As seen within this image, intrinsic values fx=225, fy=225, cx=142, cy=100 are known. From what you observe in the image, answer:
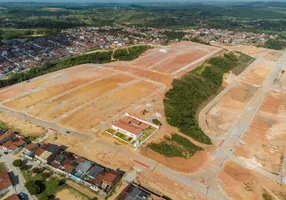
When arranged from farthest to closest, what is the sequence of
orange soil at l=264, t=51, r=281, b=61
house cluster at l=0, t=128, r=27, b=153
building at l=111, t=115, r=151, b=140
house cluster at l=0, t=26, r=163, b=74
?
orange soil at l=264, t=51, r=281, b=61 → house cluster at l=0, t=26, r=163, b=74 → building at l=111, t=115, r=151, b=140 → house cluster at l=0, t=128, r=27, b=153

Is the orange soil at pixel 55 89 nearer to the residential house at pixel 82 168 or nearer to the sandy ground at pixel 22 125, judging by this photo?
the sandy ground at pixel 22 125

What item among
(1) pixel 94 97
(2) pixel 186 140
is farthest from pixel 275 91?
(1) pixel 94 97

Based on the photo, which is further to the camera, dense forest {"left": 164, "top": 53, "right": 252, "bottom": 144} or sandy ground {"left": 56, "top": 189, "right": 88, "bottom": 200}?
dense forest {"left": 164, "top": 53, "right": 252, "bottom": 144}

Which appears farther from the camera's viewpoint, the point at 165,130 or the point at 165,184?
the point at 165,130

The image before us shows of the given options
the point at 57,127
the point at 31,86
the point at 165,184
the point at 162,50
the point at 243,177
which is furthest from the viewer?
the point at 162,50

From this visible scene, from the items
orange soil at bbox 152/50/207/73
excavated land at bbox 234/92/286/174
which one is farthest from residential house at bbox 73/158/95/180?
orange soil at bbox 152/50/207/73

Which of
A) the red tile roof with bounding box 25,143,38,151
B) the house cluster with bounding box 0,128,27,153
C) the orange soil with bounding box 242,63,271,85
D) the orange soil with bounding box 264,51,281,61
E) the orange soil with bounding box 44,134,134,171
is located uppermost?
the red tile roof with bounding box 25,143,38,151

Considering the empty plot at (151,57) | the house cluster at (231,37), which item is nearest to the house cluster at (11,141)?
the empty plot at (151,57)

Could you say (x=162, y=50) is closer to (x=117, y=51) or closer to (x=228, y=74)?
(x=117, y=51)

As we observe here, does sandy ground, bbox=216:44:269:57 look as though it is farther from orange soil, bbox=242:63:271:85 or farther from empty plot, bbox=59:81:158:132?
empty plot, bbox=59:81:158:132
